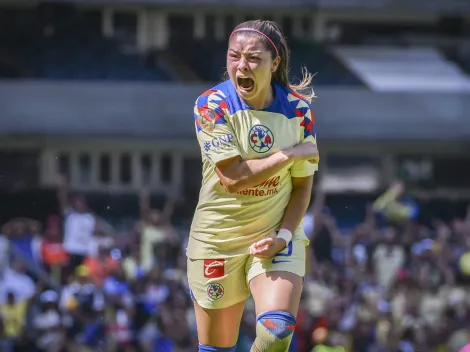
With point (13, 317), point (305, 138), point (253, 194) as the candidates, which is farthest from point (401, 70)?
point (253, 194)

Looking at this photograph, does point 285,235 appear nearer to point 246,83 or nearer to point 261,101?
point 261,101

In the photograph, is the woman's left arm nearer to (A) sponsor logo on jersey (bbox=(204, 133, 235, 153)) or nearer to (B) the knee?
(B) the knee

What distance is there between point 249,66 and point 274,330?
4.04 ft

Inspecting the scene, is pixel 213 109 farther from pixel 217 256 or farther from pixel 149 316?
pixel 149 316

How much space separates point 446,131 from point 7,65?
23.5ft

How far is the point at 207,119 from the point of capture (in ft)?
18.2

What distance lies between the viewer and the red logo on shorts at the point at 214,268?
5668 mm

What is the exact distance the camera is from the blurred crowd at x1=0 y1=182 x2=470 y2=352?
12.8 meters

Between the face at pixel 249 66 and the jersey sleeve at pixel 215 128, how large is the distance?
12 centimetres

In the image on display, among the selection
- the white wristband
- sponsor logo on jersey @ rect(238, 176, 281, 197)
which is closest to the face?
sponsor logo on jersey @ rect(238, 176, 281, 197)

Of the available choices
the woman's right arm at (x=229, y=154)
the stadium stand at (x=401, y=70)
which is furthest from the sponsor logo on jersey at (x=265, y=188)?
the stadium stand at (x=401, y=70)

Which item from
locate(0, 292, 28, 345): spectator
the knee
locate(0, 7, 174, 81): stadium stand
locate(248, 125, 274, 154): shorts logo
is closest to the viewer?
the knee

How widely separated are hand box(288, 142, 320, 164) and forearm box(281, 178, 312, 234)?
21cm

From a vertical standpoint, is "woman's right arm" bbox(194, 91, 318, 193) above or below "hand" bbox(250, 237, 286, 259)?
above
